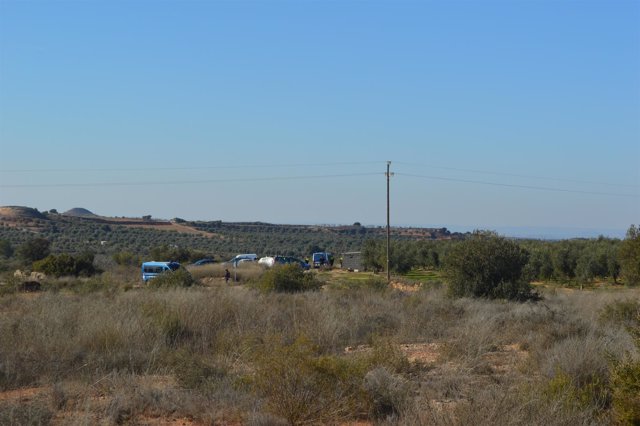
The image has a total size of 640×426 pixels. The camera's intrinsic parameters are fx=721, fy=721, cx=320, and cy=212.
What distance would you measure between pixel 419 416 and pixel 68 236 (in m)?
107

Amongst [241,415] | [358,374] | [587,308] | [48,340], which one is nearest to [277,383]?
[241,415]

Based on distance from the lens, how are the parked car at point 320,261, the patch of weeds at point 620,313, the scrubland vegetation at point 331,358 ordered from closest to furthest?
the scrubland vegetation at point 331,358 < the patch of weeds at point 620,313 < the parked car at point 320,261

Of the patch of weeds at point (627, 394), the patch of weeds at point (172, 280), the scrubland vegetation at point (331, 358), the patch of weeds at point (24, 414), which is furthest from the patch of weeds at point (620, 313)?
the patch of weeds at point (172, 280)

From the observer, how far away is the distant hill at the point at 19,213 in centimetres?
12550

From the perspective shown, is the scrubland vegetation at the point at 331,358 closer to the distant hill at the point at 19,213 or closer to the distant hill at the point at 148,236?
the distant hill at the point at 148,236

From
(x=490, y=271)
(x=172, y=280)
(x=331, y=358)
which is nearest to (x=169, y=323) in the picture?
(x=331, y=358)

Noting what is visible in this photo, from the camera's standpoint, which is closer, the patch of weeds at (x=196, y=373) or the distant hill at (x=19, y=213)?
the patch of weeds at (x=196, y=373)

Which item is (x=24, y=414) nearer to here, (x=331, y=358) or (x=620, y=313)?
(x=331, y=358)

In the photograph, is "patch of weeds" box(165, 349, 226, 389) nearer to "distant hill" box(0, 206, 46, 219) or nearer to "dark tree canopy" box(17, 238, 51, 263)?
"dark tree canopy" box(17, 238, 51, 263)

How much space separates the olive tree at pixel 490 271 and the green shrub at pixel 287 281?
6.72 meters

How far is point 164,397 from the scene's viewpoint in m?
11.0

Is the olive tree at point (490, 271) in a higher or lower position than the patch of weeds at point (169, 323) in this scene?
higher

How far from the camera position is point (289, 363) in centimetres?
1027

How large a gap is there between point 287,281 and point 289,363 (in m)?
21.7
